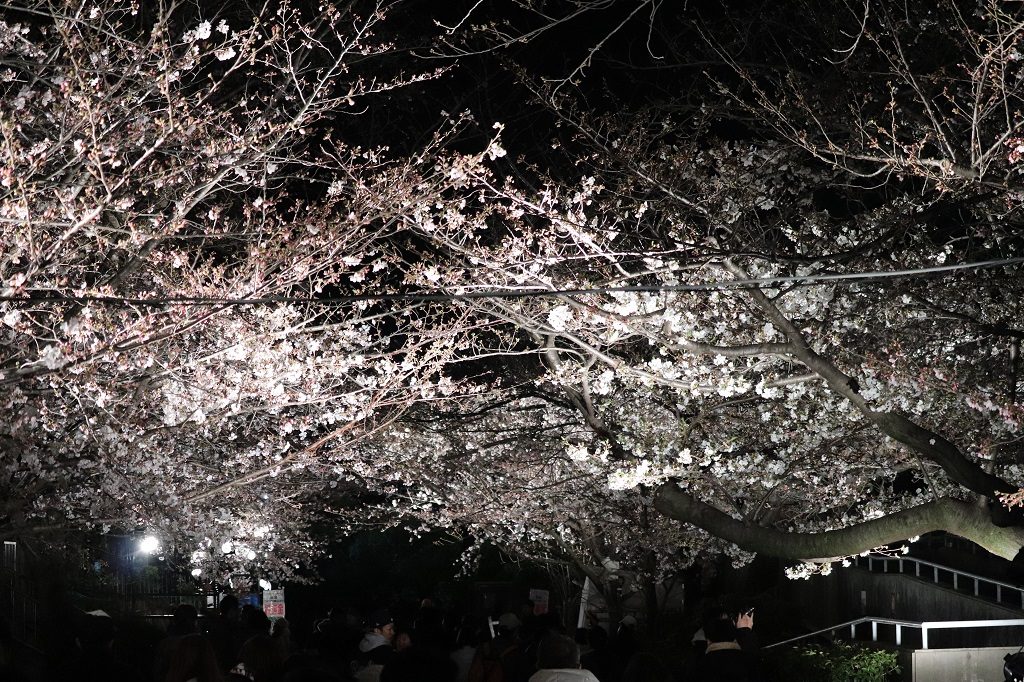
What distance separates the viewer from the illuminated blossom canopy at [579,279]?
9453 millimetres

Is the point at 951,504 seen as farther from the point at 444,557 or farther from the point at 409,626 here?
the point at 444,557

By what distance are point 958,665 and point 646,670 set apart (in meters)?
9.22

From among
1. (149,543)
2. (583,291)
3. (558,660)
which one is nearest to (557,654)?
(558,660)

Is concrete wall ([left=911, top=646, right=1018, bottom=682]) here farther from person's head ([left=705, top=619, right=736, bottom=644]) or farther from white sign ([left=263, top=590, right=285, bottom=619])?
white sign ([left=263, top=590, right=285, bottom=619])

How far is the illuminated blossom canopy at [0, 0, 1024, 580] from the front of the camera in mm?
9453

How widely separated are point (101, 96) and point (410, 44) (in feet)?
23.7

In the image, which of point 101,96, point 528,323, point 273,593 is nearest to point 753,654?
point 528,323

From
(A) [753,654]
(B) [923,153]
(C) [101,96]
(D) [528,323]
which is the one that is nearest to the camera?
(A) [753,654]

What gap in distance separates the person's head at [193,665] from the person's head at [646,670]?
246 centimetres

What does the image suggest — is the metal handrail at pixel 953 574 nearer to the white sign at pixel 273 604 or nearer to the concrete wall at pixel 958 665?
the concrete wall at pixel 958 665

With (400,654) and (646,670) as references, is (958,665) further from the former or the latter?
(400,654)

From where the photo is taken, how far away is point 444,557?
95.4 ft

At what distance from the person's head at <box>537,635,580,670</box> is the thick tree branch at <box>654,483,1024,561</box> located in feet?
13.1

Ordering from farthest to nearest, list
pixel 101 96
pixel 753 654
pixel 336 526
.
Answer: pixel 336 526 → pixel 101 96 → pixel 753 654
